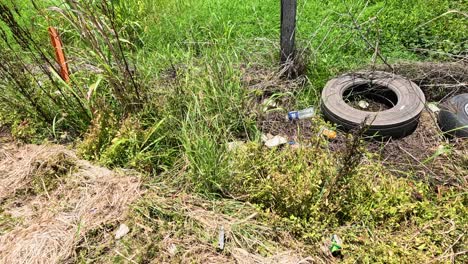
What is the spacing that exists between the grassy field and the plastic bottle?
0.36ft

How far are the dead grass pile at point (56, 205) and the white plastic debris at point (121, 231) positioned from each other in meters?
0.07

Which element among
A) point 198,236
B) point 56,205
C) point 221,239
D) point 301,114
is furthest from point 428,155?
point 56,205

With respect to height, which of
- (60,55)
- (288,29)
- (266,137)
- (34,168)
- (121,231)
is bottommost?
(266,137)

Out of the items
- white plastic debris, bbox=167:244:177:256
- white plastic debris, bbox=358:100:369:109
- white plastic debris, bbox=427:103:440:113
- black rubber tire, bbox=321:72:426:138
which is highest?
black rubber tire, bbox=321:72:426:138

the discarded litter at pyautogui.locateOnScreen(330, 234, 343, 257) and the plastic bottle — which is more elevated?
the plastic bottle

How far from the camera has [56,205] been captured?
2.59 m

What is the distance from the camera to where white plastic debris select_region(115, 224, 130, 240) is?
2392mm

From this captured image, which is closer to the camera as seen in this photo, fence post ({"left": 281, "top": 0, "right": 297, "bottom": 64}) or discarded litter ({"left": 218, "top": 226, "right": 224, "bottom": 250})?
discarded litter ({"left": 218, "top": 226, "right": 224, "bottom": 250})

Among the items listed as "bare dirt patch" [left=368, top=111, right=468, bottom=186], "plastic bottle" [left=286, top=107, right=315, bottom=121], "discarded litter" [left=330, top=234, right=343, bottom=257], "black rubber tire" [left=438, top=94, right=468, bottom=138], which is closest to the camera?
"discarded litter" [left=330, top=234, right=343, bottom=257]

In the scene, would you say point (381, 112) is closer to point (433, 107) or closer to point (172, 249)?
point (433, 107)

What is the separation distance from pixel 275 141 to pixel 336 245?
0.99m

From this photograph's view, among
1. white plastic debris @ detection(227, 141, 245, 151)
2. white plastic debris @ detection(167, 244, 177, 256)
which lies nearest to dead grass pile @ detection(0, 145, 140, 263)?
white plastic debris @ detection(167, 244, 177, 256)

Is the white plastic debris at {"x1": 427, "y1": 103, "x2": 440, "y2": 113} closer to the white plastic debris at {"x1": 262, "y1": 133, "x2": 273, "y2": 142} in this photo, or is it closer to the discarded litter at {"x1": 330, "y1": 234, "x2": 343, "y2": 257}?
the white plastic debris at {"x1": 262, "y1": 133, "x2": 273, "y2": 142}

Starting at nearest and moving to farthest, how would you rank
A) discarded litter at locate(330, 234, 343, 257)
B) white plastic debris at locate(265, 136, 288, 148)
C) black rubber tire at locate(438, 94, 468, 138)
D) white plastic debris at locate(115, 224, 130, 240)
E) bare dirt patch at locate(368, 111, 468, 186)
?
→ discarded litter at locate(330, 234, 343, 257)
white plastic debris at locate(115, 224, 130, 240)
bare dirt patch at locate(368, 111, 468, 186)
black rubber tire at locate(438, 94, 468, 138)
white plastic debris at locate(265, 136, 288, 148)
